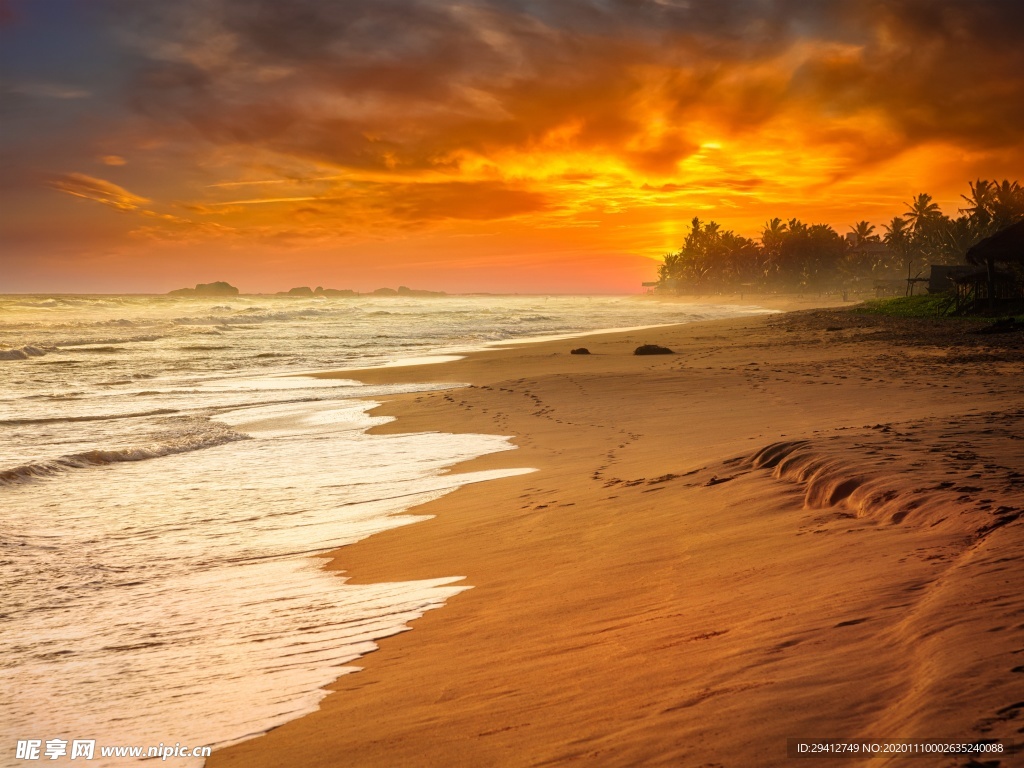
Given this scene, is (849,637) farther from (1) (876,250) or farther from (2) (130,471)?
(1) (876,250)

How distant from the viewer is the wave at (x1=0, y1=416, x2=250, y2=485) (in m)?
10.8

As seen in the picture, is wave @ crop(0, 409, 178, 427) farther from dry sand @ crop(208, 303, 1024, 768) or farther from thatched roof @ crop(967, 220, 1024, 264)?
thatched roof @ crop(967, 220, 1024, 264)

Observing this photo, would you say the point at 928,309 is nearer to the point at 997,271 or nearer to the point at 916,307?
the point at 916,307

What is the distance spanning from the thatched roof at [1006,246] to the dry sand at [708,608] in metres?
24.1

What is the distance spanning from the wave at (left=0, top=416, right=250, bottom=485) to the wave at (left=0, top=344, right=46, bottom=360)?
2351cm

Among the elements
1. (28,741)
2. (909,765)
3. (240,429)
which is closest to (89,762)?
(28,741)

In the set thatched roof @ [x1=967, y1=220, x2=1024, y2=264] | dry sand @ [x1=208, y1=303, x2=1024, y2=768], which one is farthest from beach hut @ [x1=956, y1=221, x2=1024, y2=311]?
dry sand @ [x1=208, y1=303, x2=1024, y2=768]

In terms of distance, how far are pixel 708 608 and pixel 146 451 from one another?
1093 centimetres

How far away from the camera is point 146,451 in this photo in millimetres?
12492

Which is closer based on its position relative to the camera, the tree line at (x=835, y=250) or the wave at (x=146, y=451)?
the wave at (x=146, y=451)

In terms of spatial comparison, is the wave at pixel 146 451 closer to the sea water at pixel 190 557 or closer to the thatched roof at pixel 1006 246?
the sea water at pixel 190 557

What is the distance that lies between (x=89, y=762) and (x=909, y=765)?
3441 millimetres

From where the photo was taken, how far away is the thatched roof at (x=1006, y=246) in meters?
29.8

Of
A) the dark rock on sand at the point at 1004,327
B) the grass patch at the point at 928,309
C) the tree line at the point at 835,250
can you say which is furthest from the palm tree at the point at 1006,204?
the dark rock on sand at the point at 1004,327
